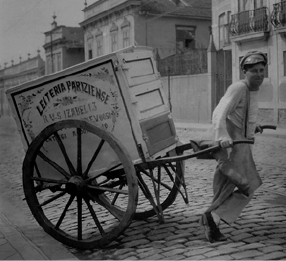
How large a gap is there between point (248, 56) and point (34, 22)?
2643 millimetres

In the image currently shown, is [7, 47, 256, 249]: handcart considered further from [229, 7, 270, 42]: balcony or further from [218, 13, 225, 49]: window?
[218, 13, 225, 49]: window

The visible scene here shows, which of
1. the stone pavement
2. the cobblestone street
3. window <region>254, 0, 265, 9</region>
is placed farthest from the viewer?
window <region>254, 0, 265, 9</region>

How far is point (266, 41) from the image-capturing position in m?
19.1

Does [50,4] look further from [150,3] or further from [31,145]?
[150,3]

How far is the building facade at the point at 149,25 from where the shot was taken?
2448cm

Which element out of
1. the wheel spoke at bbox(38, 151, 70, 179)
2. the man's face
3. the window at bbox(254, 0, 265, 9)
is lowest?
the wheel spoke at bbox(38, 151, 70, 179)

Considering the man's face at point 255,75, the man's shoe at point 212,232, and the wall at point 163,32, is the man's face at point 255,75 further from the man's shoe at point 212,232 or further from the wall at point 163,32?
the wall at point 163,32

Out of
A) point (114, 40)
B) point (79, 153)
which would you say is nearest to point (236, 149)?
point (79, 153)

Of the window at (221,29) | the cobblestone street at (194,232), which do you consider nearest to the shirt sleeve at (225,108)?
the cobblestone street at (194,232)

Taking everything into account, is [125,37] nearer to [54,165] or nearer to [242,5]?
[242,5]

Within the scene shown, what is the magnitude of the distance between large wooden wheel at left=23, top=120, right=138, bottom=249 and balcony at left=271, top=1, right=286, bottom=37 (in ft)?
49.9

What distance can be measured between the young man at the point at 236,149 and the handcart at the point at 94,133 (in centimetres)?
23

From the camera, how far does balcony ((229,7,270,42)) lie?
19.0 meters

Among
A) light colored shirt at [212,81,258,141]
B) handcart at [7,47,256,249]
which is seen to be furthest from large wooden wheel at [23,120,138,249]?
light colored shirt at [212,81,258,141]
